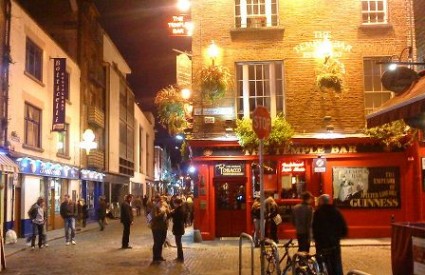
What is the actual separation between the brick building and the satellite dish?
10762 mm

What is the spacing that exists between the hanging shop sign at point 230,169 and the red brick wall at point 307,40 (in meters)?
1.43

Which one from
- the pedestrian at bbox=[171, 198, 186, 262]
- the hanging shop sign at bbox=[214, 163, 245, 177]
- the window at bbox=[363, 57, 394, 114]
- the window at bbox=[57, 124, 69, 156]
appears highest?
the window at bbox=[363, 57, 394, 114]

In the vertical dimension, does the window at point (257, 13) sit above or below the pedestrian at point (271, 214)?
above

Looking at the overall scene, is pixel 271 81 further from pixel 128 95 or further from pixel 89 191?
pixel 128 95

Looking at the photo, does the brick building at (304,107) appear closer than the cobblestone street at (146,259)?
No

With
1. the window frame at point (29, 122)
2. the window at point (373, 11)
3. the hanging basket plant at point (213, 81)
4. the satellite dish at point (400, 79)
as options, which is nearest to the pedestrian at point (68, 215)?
the window frame at point (29, 122)

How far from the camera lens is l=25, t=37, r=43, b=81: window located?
26.3 metres

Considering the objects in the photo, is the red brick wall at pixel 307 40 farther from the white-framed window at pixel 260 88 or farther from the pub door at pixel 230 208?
the pub door at pixel 230 208

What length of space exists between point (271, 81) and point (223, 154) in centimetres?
328

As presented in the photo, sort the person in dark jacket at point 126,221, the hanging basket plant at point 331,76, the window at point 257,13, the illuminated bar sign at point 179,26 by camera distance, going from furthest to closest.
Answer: the illuminated bar sign at point 179,26 < the window at point 257,13 < the hanging basket plant at point 331,76 < the person in dark jacket at point 126,221

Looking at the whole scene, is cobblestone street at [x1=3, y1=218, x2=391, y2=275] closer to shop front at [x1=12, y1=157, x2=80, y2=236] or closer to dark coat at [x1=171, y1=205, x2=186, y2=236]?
dark coat at [x1=171, y1=205, x2=186, y2=236]

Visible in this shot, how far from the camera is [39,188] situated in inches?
1104

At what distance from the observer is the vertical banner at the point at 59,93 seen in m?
28.6

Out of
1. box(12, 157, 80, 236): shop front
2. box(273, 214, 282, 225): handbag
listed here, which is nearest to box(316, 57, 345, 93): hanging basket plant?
box(273, 214, 282, 225): handbag
